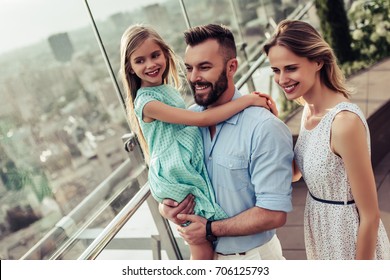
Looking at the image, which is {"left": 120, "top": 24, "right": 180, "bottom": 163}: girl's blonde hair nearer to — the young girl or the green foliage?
the young girl

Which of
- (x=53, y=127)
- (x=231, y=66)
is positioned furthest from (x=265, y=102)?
(x=53, y=127)

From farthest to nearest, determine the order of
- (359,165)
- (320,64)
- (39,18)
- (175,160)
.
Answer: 1. (39,18)
2. (175,160)
3. (320,64)
4. (359,165)

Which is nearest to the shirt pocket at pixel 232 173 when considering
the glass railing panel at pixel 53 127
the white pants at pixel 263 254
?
the white pants at pixel 263 254

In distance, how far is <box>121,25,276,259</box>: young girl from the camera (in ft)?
4.73

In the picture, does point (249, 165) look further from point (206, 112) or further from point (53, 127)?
point (53, 127)

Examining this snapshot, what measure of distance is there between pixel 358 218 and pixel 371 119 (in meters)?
2.00

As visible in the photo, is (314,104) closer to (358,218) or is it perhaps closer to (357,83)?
(358,218)

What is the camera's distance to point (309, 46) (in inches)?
51.4

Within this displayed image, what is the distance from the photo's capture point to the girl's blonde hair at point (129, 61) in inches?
63.1

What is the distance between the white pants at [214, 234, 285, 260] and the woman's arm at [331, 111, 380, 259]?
32 centimetres

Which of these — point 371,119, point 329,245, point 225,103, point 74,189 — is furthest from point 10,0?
point 371,119

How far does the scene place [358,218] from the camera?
1377 mm

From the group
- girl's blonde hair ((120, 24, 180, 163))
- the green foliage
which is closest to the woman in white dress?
girl's blonde hair ((120, 24, 180, 163))

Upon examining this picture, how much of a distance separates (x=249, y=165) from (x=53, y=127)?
970 millimetres
